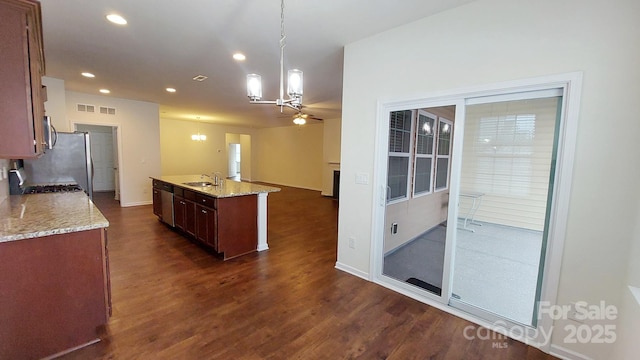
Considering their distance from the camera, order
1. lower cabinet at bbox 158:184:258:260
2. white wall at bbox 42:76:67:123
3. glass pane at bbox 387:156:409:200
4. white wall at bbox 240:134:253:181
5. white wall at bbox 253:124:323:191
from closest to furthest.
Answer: glass pane at bbox 387:156:409:200, lower cabinet at bbox 158:184:258:260, white wall at bbox 42:76:67:123, white wall at bbox 253:124:323:191, white wall at bbox 240:134:253:181

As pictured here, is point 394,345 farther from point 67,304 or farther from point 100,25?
point 100,25

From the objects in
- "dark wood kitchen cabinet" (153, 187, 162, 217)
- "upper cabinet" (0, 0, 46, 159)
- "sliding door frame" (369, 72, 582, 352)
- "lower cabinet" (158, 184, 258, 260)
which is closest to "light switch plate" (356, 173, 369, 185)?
"sliding door frame" (369, 72, 582, 352)

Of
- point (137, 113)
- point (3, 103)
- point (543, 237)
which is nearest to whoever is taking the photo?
point (3, 103)

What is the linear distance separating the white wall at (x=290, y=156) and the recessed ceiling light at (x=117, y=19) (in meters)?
7.72

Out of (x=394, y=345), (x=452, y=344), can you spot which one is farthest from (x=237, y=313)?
(x=452, y=344)

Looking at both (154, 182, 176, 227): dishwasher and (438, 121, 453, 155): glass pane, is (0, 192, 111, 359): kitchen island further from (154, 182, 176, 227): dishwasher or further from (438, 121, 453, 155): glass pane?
(438, 121, 453, 155): glass pane

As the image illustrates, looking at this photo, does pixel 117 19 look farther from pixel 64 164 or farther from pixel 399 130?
pixel 64 164

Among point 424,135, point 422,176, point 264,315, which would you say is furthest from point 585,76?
point 264,315

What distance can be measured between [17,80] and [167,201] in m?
3.18

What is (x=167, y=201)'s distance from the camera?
4613 millimetres

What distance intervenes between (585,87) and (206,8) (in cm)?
290

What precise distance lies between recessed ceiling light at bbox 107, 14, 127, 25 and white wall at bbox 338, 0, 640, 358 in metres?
2.81

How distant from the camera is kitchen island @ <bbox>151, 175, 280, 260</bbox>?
3424 mm

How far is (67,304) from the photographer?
6.04 feet
